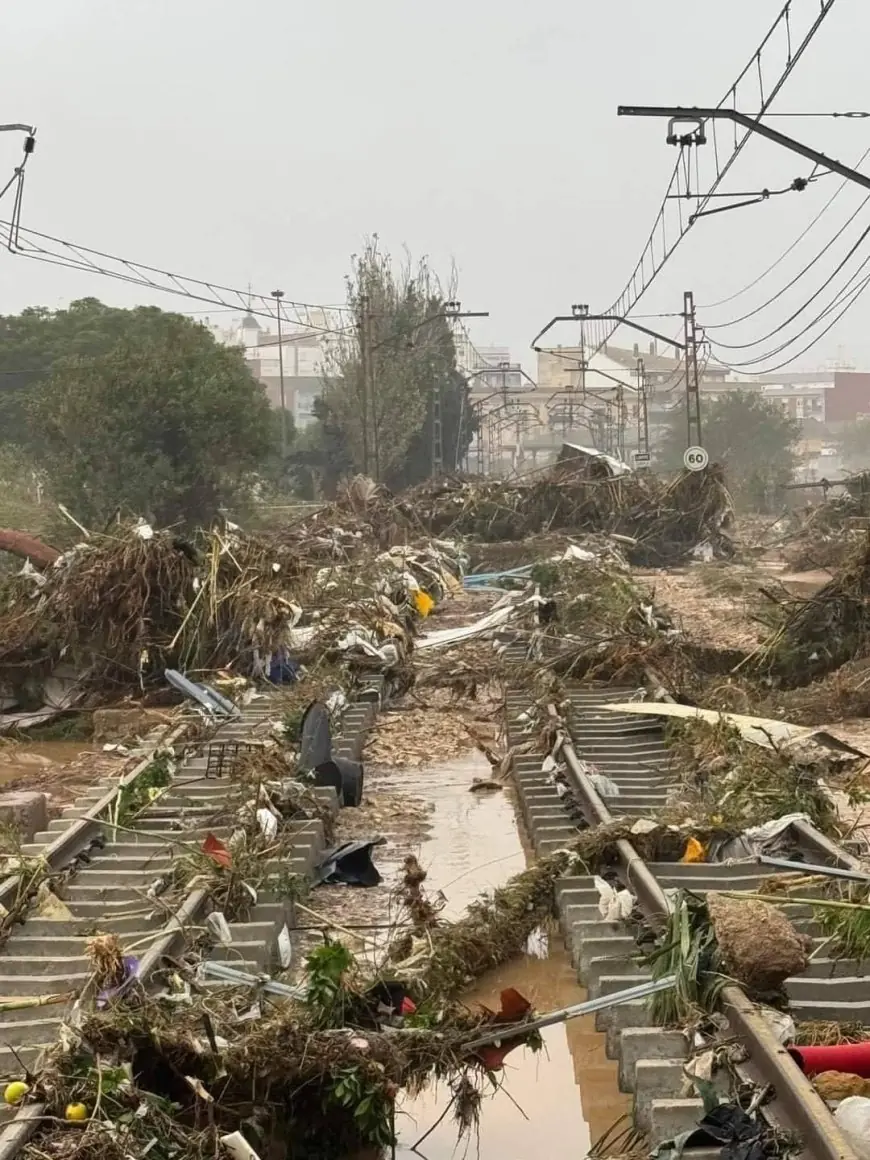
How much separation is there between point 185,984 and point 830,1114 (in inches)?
104

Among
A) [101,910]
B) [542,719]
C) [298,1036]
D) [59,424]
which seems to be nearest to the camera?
[298,1036]

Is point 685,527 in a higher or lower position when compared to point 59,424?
lower

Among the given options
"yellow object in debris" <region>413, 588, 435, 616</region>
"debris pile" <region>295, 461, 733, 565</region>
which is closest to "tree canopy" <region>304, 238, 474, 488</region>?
"debris pile" <region>295, 461, 733, 565</region>

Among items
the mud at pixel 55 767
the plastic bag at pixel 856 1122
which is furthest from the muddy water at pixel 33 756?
the plastic bag at pixel 856 1122

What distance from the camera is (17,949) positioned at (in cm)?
642

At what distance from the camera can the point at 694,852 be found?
7.68 metres

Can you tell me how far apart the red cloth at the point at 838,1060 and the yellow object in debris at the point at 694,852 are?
3040 mm

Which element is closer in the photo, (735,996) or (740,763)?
(735,996)

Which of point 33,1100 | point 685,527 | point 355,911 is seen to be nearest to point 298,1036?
point 33,1100

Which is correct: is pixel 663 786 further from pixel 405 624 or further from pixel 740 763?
pixel 405 624

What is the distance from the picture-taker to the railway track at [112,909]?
17.3ft

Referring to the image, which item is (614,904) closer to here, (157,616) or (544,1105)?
(544,1105)

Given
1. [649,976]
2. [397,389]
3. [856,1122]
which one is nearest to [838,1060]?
[856,1122]

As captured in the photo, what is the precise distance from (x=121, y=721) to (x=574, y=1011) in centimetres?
996
